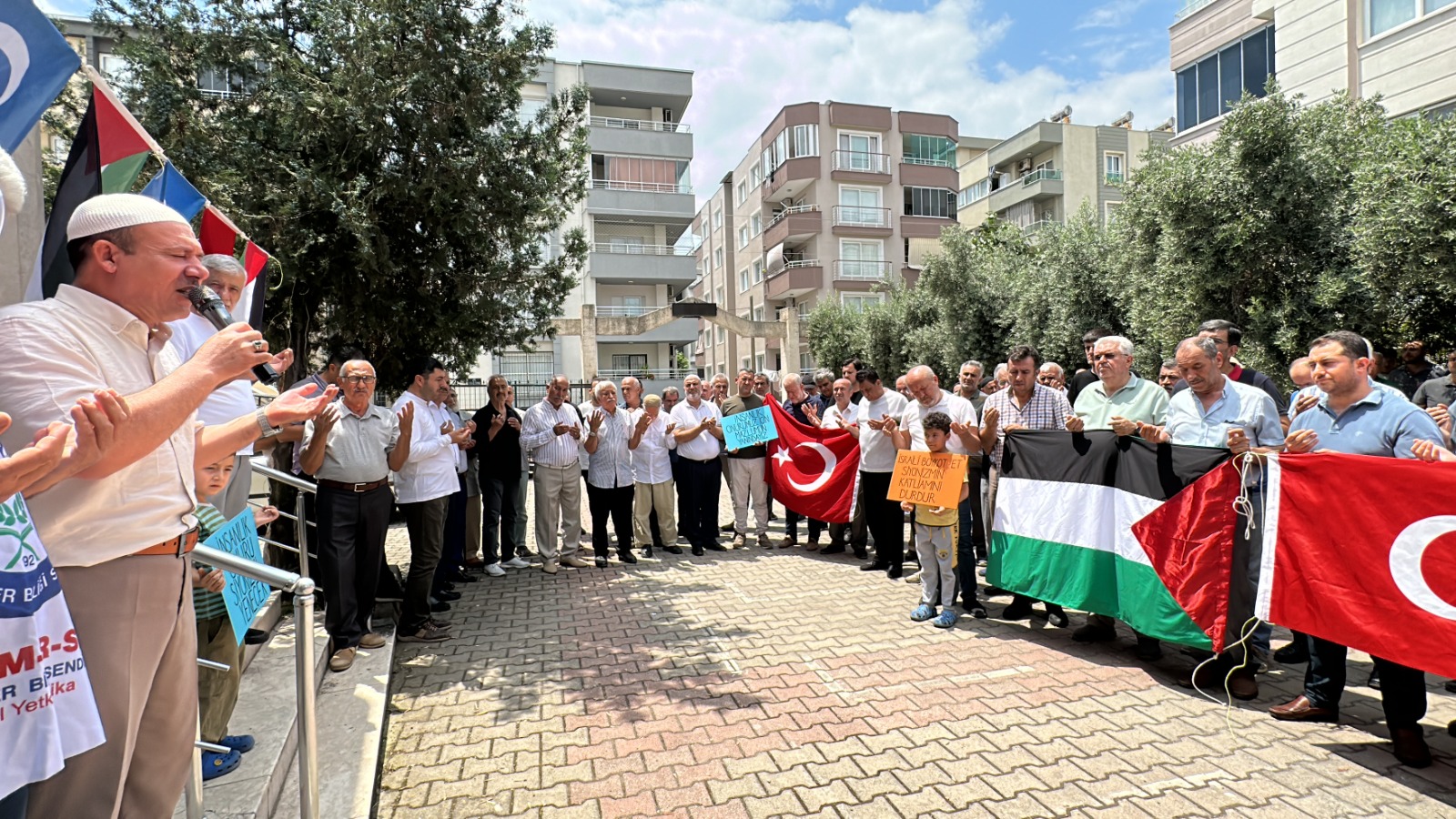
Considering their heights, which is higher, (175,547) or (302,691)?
(175,547)

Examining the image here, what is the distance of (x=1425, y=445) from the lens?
3.72m

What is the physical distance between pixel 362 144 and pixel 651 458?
4658 mm

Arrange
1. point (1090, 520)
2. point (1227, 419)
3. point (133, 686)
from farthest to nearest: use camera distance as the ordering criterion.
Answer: point (1090, 520) → point (1227, 419) → point (133, 686)

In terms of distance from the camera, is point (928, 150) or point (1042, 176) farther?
point (928, 150)

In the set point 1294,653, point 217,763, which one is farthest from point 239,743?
point 1294,653

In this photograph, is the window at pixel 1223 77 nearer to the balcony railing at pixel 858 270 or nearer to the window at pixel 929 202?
the balcony railing at pixel 858 270

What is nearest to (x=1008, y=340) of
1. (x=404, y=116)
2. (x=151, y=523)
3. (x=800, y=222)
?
(x=404, y=116)

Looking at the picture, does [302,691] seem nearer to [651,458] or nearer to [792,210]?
[651,458]

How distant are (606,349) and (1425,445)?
35930 millimetres

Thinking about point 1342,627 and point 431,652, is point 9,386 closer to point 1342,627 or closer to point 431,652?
point 431,652

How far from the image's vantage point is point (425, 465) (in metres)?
6.21

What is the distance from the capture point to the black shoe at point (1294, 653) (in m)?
5.21

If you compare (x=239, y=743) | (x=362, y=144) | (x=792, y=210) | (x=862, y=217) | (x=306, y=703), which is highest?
(x=792, y=210)

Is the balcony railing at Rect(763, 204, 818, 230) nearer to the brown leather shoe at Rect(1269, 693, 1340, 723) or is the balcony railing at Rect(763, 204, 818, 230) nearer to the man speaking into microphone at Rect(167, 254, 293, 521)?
the brown leather shoe at Rect(1269, 693, 1340, 723)
